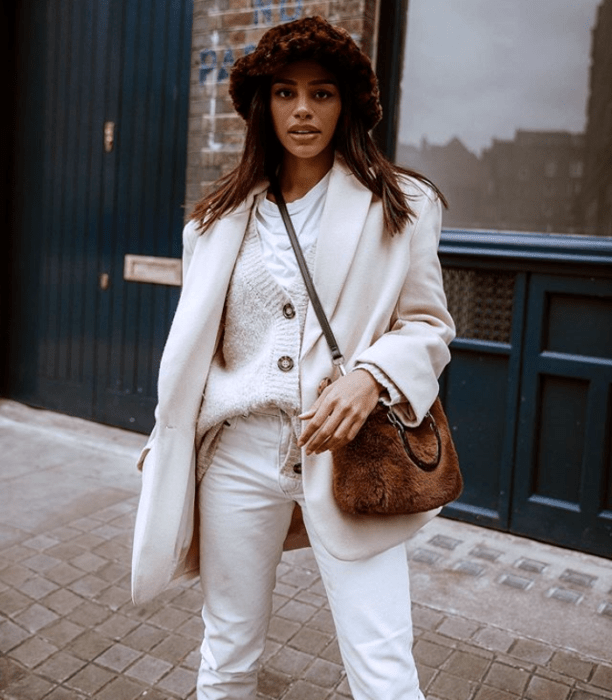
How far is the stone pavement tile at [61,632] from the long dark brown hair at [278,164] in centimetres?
183

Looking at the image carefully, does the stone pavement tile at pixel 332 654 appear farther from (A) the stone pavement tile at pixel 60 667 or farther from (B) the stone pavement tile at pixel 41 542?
(B) the stone pavement tile at pixel 41 542

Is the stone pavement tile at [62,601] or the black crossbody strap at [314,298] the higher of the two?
the black crossbody strap at [314,298]

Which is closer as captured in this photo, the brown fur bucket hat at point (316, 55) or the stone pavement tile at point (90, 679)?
the brown fur bucket hat at point (316, 55)

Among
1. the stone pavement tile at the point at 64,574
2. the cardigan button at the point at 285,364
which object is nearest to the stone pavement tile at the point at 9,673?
the stone pavement tile at the point at 64,574

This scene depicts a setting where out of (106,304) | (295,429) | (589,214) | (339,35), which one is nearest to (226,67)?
(106,304)

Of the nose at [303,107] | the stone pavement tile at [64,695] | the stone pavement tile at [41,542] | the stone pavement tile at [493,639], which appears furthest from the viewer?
the stone pavement tile at [41,542]

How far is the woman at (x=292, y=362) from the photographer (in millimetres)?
1750

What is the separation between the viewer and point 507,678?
9.37 feet

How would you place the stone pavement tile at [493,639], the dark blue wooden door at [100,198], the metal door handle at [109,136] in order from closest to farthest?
1. the stone pavement tile at [493,639]
2. the dark blue wooden door at [100,198]
3. the metal door handle at [109,136]

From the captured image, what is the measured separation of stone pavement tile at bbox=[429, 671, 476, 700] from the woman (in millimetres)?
958

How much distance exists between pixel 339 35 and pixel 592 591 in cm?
273

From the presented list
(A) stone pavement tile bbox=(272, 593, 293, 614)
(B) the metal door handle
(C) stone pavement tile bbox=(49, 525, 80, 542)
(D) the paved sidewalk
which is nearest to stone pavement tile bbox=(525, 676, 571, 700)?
(D) the paved sidewalk

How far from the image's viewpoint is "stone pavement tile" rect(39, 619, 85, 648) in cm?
304

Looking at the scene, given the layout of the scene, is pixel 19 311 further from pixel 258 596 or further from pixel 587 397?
pixel 258 596
